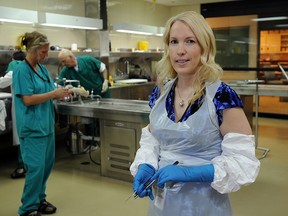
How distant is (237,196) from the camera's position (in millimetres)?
3477

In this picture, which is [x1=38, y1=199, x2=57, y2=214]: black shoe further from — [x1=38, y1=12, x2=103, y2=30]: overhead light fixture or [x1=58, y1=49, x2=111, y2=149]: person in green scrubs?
[x1=38, y1=12, x2=103, y2=30]: overhead light fixture

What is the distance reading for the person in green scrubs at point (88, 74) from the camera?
4723 millimetres

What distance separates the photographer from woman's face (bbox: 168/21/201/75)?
1308 millimetres

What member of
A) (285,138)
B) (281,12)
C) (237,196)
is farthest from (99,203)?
(281,12)

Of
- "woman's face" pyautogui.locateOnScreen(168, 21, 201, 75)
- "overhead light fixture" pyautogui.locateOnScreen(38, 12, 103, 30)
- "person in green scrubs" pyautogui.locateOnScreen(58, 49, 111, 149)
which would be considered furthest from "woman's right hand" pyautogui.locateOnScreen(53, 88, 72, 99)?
"overhead light fixture" pyautogui.locateOnScreen(38, 12, 103, 30)

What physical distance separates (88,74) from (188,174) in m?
3.76

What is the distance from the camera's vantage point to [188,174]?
126 centimetres

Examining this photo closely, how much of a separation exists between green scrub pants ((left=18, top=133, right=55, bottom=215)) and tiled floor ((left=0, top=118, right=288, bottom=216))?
0.35 meters

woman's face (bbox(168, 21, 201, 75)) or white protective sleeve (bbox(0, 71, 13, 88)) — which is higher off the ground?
woman's face (bbox(168, 21, 201, 75))

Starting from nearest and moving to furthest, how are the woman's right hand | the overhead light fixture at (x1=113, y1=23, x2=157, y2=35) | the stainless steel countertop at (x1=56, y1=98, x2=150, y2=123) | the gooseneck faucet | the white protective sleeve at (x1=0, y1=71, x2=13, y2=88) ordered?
1. the woman's right hand
2. the stainless steel countertop at (x1=56, y1=98, x2=150, y2=123)
3. the white protective sleeve at (x1=0, y1=71, x2=13, y2=88)
4. the overhead light fixture at (x1=113, y1=23, x2=157, y2=35)
5. the gooseneck faucet

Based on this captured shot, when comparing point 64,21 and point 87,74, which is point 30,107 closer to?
point 87,74

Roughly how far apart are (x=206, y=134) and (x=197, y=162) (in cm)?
12

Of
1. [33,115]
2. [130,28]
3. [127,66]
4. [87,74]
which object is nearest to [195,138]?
[33,115]

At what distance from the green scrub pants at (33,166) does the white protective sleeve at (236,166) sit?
76.7 inches
